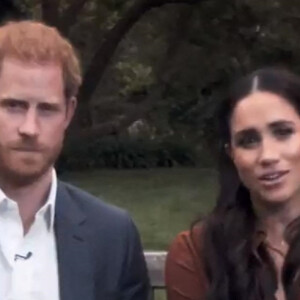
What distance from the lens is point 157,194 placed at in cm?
2038

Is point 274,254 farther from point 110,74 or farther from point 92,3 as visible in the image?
point 110,74

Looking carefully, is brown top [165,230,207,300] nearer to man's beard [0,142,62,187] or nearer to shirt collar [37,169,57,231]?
shirt collar [37,169,57,231]

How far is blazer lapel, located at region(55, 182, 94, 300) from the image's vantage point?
3.48 metres

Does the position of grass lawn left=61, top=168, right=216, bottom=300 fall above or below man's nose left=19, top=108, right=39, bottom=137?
below

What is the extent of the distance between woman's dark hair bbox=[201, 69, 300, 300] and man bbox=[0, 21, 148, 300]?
342 millimetres

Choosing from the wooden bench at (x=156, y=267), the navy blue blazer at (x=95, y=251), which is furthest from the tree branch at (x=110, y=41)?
the navy blue blazer at (x=95, y=251)

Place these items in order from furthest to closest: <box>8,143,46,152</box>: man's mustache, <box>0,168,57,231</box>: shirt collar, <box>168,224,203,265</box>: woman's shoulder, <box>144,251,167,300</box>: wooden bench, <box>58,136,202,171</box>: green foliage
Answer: <box>58,136,202,171</box>: green foliage → <box>144,251,167,300</box>: wooden bench → <box>168,224,203,265</box>: woman's shoulder → <box>0,168,57,231</box>: shirt collar → <box>8,143,46,152</box>: man's mustache

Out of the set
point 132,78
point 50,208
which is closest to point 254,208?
point 50,208

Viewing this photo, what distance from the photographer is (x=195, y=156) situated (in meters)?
30.7

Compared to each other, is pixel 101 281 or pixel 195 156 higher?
pixel 101 281

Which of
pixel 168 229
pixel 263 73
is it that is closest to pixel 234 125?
pixel 263 73

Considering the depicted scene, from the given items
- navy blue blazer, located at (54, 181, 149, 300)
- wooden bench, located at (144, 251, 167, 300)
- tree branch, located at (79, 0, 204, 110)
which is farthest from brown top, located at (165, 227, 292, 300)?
tree branch, located at (79, 0, 204, 110)

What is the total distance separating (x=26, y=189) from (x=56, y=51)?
462 millimetres

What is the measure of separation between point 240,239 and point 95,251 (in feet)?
1.68
